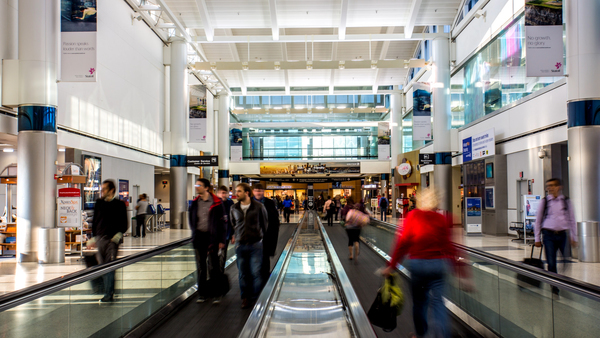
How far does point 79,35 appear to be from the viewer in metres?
12.2

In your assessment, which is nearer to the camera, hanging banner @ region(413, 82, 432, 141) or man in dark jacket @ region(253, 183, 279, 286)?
man in dark jacket @ region(253, 183, 279, 286)

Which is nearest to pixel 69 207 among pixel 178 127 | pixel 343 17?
pixel 178 127

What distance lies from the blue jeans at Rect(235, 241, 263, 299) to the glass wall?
36.5 feet

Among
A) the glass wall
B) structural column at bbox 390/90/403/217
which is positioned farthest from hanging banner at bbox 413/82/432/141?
structural column at bbox 390/90/403/217

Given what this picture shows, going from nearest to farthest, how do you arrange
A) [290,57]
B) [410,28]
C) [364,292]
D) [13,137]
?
[364,292] < [13,137] < [410,28] < [290,57]

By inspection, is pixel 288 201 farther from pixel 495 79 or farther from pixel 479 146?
pixel 495 79

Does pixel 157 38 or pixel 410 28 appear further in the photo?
pixel 157 38

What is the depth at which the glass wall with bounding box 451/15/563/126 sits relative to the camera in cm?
1559

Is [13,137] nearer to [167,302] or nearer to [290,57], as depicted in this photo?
[167,302]

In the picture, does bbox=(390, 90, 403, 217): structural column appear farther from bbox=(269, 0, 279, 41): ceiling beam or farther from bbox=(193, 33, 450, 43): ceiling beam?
bbox=(269, 0, 279, 41): ceiling beam

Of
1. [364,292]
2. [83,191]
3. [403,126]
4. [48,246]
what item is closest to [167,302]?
[364,292]

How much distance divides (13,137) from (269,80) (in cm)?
2070

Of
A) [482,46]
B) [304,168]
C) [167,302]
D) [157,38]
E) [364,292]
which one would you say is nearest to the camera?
[167,302]

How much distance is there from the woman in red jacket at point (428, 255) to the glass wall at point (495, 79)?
11409 mm
